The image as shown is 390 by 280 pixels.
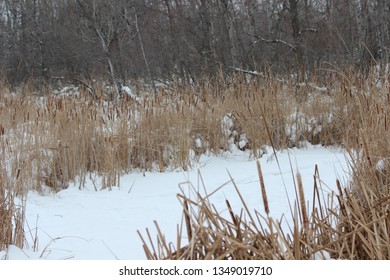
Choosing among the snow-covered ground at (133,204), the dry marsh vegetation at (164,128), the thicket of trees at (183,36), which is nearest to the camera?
the snow-covered ground at (133,204)

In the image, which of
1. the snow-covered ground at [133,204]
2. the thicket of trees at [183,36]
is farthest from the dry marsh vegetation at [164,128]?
the thicket of trees at [183,36]

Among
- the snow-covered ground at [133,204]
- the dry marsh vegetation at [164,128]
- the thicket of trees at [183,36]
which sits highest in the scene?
the thicket of trees at [183,36]

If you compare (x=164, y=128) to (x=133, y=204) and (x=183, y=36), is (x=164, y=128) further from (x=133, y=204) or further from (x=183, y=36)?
(x=183, y=36)

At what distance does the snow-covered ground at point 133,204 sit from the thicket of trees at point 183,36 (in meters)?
3.63

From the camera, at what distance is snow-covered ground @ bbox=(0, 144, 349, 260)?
251cm

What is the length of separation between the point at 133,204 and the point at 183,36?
29.3 ft

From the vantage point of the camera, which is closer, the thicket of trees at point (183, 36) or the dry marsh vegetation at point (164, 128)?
the dry marsh vegetation at point (164, 128)

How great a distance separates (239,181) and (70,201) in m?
1.52

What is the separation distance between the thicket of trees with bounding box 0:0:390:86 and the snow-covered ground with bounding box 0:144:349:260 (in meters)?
3.63

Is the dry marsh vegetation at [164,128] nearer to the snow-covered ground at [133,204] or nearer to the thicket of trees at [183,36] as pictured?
the snow-covered ground at [133,204]

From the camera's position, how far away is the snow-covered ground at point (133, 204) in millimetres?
2512

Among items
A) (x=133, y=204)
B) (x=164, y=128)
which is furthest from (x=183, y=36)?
(x=133, y=204)

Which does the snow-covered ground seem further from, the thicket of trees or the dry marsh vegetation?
the thicket of trees
